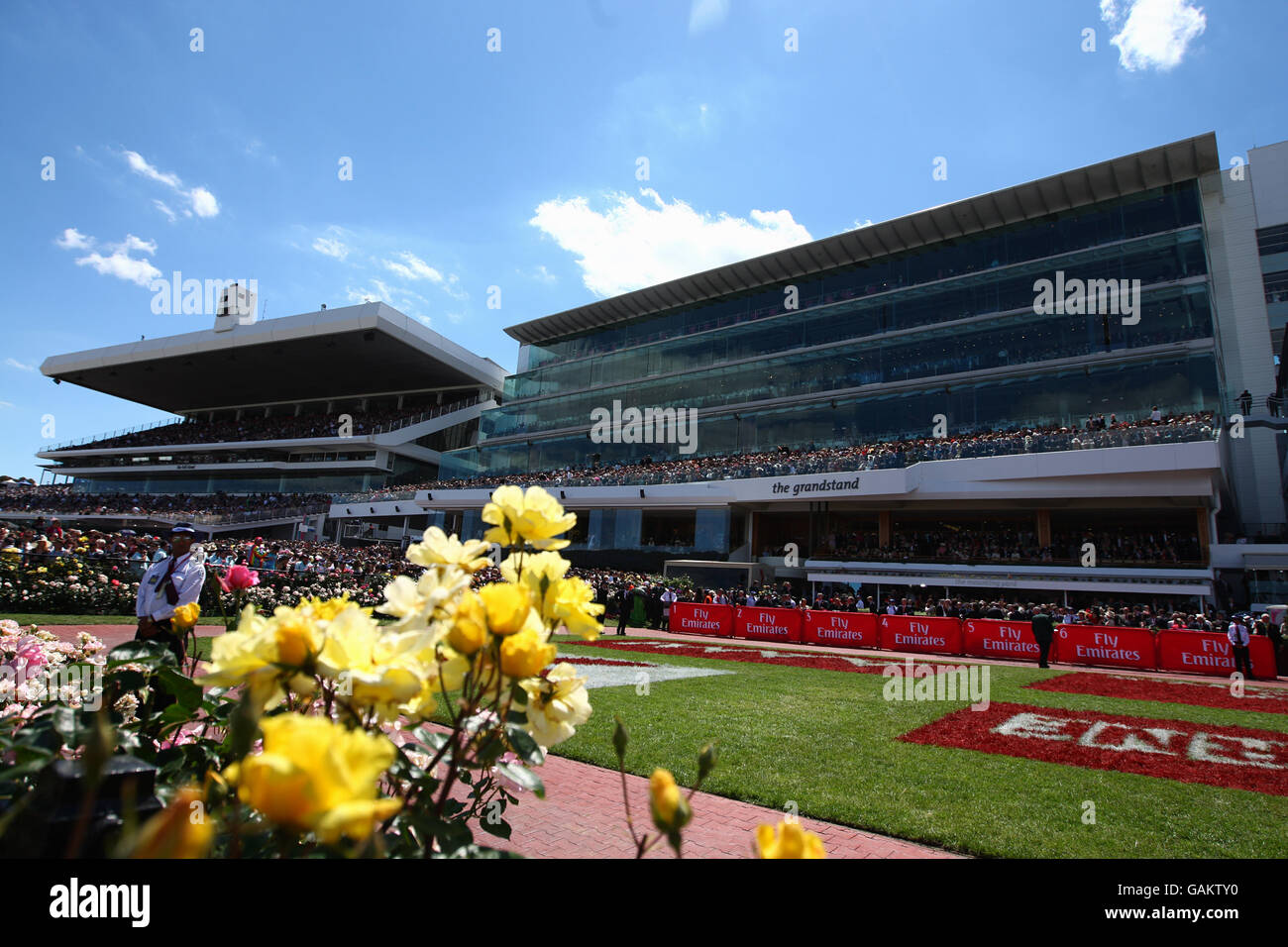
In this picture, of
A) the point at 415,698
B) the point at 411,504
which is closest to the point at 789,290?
the point at 411,504

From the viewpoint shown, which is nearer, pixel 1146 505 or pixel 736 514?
pixel 1146 505

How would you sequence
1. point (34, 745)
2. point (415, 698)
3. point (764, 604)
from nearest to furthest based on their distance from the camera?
point (34, 745)
point (415, 698)
point (764, 604)

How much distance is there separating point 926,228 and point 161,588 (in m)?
41.4

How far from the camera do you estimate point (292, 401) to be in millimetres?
68938

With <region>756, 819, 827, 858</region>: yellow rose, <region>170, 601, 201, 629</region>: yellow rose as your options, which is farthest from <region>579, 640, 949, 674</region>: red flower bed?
<region>756, 819, 827, 858</region>: yellow rose

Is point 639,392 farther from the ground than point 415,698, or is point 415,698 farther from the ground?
point 639,392

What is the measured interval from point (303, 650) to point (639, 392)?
46134 mm

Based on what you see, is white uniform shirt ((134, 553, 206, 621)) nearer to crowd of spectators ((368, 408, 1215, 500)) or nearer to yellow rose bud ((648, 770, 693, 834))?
yellow rose bud ((648, 770, 693, 834))

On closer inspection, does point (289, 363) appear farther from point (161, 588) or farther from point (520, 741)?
point (520, 741)

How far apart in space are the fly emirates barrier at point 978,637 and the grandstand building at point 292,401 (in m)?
39.2

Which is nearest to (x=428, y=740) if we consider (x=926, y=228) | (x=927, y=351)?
(x=927, y=351)

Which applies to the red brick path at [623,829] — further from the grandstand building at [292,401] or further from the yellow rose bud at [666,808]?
the grandstand building at [292,401]
